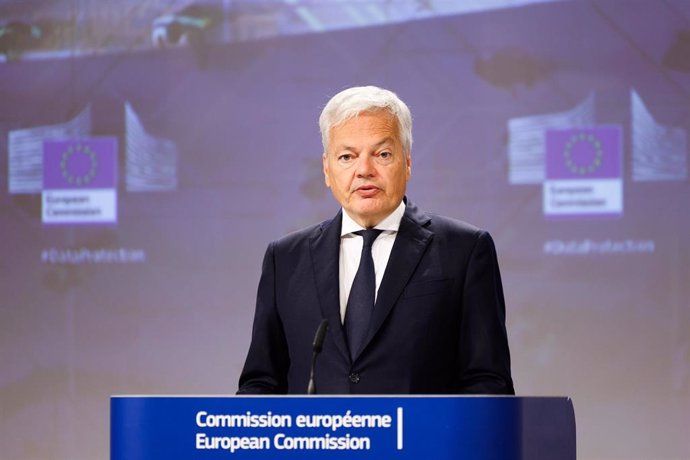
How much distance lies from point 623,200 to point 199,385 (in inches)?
86.2

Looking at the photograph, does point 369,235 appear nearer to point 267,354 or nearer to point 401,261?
point 401,261

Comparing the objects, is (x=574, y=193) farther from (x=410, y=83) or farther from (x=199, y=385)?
(x=199, y=385)

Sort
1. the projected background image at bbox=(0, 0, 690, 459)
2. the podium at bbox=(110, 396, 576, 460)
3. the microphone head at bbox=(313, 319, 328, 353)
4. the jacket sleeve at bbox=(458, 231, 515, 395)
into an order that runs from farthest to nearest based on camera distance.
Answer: the projected background image at bbox=(0, 0, 690, 459) → the jacket sleeve at bbox=(458, 231, 515, 395) → the microphone head at bbox=(313, 319, 328, 353) → the podium at bbox=(110, 396, 576, 460)

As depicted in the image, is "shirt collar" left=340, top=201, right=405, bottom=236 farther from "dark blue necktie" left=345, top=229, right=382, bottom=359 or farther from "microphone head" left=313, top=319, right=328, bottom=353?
"microphone head" left=313, top=319, right=328, bottom=353

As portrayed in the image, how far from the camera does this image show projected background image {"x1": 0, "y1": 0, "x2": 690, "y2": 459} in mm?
4516

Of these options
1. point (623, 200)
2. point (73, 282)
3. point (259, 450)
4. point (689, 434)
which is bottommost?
point (689, 434)

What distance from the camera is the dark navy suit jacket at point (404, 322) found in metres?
2.24

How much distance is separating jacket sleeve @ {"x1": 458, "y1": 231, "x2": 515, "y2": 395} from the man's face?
0.85 ft

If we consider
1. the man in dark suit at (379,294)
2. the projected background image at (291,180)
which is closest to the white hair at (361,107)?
the man in dark suit at (379,294)

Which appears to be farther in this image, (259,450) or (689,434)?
(689,434)

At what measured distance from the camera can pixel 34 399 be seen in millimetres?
5016

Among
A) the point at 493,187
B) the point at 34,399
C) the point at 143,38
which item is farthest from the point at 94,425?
the point at 493,187

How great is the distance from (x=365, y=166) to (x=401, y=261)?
0.24 m

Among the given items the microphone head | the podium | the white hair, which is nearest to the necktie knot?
the white hair
